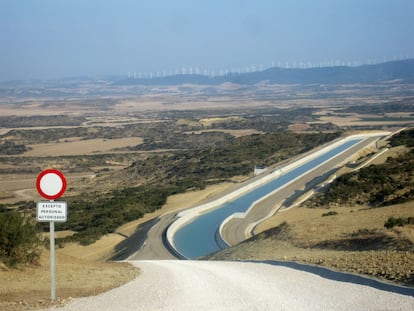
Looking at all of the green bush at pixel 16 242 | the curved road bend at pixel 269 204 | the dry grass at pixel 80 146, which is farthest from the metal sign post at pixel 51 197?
the dry grass at pixel 80 146

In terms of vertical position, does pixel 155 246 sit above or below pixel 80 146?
above

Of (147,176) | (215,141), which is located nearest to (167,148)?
(215,141)

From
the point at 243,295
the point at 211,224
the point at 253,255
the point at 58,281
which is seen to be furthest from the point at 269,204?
the point at 243,295

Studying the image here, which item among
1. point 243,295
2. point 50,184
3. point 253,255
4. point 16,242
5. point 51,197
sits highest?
point 50,184

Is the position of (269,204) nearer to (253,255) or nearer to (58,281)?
(253,255)

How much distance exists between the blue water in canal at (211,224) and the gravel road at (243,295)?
14676 mm

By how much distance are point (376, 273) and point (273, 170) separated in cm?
4324

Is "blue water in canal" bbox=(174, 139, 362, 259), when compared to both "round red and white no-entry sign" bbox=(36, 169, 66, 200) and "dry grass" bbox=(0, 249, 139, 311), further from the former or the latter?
"round red and white no-entry sign" bbox=(36, 169, 66, 200)

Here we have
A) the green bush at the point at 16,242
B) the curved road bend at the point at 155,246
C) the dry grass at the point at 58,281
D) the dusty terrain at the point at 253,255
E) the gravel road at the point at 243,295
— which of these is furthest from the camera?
the curved road bend at the point at 155,246

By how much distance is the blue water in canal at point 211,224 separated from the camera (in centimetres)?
2755

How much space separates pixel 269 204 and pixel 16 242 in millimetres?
26581

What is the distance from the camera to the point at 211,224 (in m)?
33.3

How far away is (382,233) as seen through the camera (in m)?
18.2

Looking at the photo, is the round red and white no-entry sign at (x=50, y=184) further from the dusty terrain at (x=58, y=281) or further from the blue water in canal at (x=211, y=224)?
the blue water in canal at (x=211, y=224)
